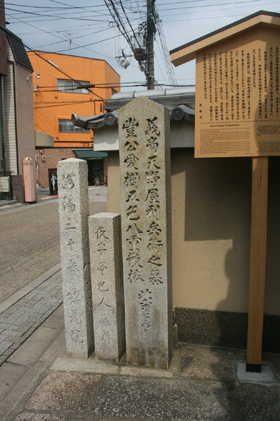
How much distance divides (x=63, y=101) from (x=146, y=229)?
31831 mm

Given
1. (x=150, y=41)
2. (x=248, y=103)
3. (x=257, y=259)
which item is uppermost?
(x=150, y=41)

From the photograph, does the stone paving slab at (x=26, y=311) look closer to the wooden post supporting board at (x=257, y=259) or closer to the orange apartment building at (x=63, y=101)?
the wooden post supporting board at (x=257, y=259)

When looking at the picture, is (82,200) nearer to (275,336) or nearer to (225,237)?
(225,237)

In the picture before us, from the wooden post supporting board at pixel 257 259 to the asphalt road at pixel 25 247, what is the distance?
4569mm

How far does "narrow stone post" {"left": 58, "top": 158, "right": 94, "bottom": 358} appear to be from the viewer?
3.76m

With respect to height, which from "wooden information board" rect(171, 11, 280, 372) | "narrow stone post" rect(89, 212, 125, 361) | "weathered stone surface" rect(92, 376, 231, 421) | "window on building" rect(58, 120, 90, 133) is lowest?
"weathered stone surface" rect(92, 376, 231, 421)

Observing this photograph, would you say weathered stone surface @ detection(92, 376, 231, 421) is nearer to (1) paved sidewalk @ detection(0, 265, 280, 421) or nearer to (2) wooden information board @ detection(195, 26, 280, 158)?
(1) paved sidewalk @ detection(0, 265, 280, 421)

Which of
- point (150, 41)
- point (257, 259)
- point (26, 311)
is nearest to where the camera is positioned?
point (257, 259)

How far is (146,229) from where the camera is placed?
3.55 m

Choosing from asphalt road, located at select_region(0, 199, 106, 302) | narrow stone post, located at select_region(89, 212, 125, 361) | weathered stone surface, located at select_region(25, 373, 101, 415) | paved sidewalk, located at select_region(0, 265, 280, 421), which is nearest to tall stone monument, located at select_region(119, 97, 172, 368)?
narrow stone post, located at select_region(89, 212, 125, 361)

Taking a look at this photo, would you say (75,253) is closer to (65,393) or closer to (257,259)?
(65,393)

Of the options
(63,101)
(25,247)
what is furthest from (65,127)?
(25,247)

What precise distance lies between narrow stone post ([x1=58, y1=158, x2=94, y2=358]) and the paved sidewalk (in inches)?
12.2

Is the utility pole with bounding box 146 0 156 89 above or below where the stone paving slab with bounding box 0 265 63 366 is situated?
above
